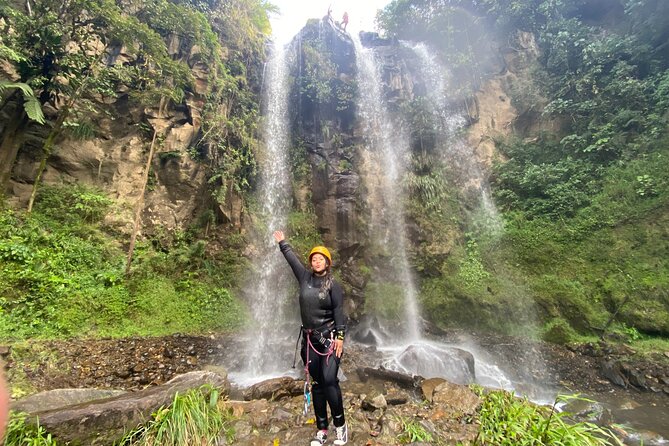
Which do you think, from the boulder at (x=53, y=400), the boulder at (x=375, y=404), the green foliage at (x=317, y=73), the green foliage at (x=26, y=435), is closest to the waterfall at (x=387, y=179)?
the green foliage at (x=317, y=73)

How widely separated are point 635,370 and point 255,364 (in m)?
8.59

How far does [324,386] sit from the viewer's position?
328 cm

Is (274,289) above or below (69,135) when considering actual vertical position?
below

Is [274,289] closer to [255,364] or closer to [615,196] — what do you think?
[255,364]

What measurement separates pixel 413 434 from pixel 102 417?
3.37 meters

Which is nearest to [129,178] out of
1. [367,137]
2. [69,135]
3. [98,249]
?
[69,135]

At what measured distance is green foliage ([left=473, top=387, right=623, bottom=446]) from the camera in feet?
9.90

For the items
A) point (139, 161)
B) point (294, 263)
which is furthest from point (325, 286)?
point (139, 161)

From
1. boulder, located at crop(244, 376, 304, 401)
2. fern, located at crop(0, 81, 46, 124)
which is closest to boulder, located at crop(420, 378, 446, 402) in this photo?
boulder, located at crop(244, 376, 304, 401)

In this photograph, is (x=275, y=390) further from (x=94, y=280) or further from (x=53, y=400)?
(x=94, y=280)

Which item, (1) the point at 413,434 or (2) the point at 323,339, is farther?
(1) the point at 413,434

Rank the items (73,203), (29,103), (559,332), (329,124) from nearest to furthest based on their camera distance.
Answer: (29,103) < (559,332) < (73,203) < (329,124)

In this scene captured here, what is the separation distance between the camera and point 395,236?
1159 centimetres

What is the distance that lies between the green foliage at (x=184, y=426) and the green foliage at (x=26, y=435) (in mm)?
611
